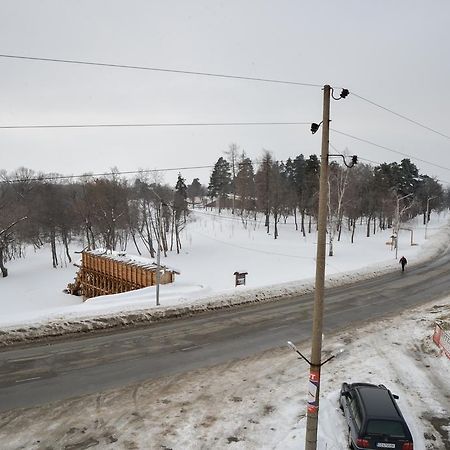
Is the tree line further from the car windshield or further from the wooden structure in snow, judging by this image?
the car windshield

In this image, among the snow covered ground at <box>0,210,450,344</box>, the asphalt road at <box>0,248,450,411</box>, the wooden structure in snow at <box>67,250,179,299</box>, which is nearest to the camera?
the asphalt road at <box>0,248,450,411</box>

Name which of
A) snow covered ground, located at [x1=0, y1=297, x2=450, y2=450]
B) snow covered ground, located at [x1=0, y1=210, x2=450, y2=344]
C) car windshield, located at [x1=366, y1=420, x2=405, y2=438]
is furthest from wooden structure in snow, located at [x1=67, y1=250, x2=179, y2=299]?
car windshield, located at [x1=366, y1=420, x2=405, y2=438]

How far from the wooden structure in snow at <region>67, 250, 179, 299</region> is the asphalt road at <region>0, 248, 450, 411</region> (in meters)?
7.30

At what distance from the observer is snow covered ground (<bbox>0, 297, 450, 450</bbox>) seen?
11.7m

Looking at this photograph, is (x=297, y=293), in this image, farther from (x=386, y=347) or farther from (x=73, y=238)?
(x=73, y=238)

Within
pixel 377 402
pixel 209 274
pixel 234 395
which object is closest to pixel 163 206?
pixel 209 274

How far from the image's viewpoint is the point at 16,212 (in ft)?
205

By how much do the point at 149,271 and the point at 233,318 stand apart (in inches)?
344

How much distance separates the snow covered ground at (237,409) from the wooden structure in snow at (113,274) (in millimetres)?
13772

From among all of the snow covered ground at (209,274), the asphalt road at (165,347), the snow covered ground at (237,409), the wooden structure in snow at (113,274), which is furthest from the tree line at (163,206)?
the snow covered ground at (237,409)

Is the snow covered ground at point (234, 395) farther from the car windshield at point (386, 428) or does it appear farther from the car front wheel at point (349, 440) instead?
the car windshield at point (386, 428)

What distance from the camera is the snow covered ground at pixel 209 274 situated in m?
22.1

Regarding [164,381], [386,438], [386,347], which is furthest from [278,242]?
[386,438]

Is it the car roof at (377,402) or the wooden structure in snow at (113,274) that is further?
the wooden structure in snow at (113,274)
